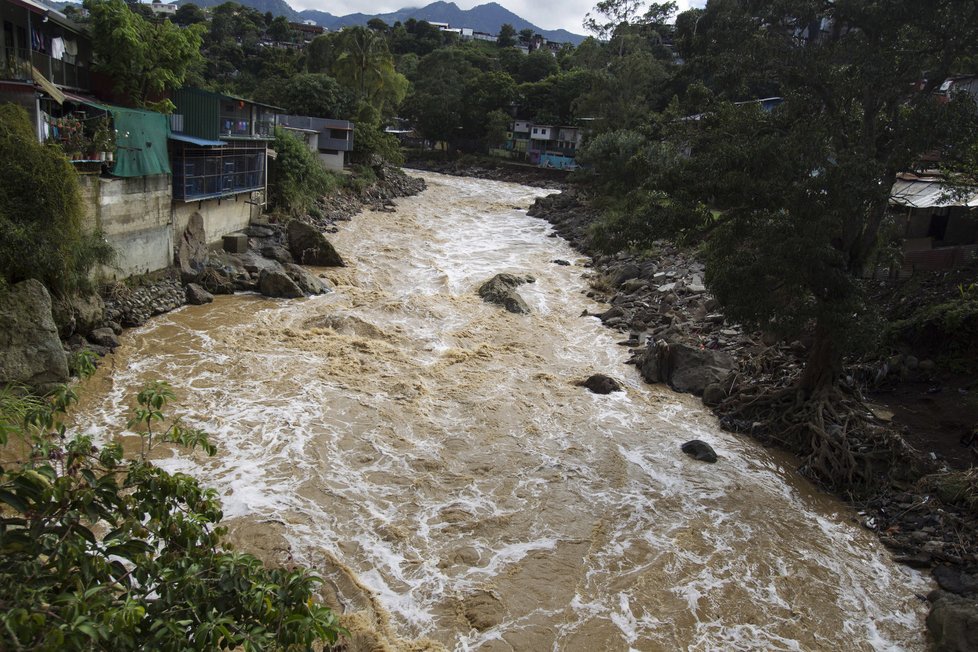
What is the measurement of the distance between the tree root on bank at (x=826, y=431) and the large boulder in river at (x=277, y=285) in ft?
45.3

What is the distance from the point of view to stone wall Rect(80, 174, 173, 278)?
58.3 ft

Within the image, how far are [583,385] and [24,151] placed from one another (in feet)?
45.8

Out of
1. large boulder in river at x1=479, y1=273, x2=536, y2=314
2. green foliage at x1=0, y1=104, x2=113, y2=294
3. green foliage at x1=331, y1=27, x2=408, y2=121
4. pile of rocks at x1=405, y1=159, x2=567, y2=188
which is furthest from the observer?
pile of rocks at x1=405, y1=159, x2=567, y2=188

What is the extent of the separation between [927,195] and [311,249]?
20.7 m

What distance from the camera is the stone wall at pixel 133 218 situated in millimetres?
17766

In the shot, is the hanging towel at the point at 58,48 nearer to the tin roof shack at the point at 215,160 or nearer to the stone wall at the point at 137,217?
the tin roof shack at the point at 215,160

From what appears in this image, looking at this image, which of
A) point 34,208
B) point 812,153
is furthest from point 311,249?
point 812,153

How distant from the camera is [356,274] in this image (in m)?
25.5

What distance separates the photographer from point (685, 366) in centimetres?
1770

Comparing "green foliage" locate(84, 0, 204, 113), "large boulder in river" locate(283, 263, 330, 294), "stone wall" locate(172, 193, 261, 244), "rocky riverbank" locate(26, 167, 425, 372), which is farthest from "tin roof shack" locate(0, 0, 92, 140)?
"large boulder in river" locate(283, 263, 330, 294)

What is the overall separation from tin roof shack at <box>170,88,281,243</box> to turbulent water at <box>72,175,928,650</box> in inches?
177

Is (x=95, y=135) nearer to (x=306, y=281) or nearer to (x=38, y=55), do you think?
(x=38, y=55)

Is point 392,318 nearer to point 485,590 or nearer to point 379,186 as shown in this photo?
point 485,590

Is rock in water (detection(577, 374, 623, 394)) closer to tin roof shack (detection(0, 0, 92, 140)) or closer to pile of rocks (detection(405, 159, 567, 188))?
tin roof shack (detection(0, 0, 92, 140))
